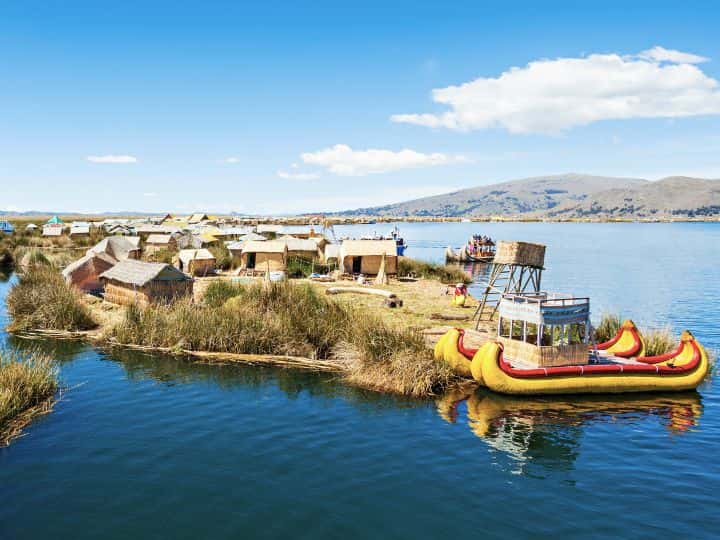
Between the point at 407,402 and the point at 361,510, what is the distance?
19.3 feet

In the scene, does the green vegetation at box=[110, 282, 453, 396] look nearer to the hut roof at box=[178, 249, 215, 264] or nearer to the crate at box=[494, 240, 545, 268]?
the crate at box=[494, 240, 545, 268]

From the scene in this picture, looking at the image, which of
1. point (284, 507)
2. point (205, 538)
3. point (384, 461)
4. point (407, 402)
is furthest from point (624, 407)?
point (205, 538)

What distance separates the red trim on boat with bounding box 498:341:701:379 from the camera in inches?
629

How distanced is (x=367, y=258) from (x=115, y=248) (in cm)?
1770

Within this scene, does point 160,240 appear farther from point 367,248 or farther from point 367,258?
point 367,258

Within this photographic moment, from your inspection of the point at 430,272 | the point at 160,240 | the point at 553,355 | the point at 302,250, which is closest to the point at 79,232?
the point at 160,240

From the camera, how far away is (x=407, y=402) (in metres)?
15.7

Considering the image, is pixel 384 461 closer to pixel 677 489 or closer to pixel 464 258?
pixel 677 489

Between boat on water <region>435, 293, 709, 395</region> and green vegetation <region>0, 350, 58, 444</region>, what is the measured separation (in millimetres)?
11248

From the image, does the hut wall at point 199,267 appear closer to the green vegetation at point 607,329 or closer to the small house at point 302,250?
the small house at point 302,250

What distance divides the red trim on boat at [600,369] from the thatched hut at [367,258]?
2135cm

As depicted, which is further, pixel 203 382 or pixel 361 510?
pixel 203 382

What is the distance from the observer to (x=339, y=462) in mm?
11836

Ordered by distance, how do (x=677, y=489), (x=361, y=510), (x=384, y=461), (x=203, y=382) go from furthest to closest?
(x=203, y=382) < (x=384, y=461) < (x=677, y=489) < (x=361, y=510)
